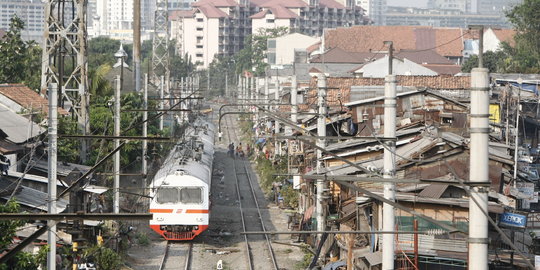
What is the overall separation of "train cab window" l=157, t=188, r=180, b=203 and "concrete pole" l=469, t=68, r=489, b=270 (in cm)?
1664

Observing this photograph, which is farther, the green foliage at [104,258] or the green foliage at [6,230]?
the green foliage at [104,258]

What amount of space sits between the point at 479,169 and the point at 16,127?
17496 mm

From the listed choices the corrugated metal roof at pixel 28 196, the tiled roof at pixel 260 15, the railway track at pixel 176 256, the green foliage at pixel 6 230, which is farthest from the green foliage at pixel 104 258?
the tiled roof at pixel 260 15

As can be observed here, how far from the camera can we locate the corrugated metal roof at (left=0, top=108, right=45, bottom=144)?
80.7 ft

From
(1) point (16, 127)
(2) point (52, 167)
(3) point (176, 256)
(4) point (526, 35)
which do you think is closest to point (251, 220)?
(3) point (176, 256)

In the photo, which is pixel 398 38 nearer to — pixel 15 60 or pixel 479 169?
pixel 15 60

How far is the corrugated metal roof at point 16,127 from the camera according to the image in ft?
80.7

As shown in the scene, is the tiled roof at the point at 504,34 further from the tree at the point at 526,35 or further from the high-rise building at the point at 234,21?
the high-rise building at the point at 234,21

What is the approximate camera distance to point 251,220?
1324 inches

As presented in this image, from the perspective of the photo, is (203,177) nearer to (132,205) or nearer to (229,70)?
(132,205)

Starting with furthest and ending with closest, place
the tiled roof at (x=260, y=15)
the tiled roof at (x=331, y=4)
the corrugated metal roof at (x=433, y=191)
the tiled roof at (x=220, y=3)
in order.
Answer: the tiled roof at (x=331, y=4), the tiled roof at (x=220, y=3), the tiled roof at (x=260, y=15), the corrugated metal roof at (x=433, y=191)

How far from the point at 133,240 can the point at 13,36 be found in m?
18.4

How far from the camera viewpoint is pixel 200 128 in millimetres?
45844

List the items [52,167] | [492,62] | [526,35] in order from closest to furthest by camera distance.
Result: [52,167] → [526,35] → [492,62]
